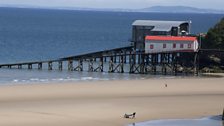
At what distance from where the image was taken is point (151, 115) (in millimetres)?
30203

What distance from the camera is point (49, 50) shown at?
9275 centimetres

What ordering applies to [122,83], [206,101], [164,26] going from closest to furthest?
[206,101] < [122,83] < [164,26]

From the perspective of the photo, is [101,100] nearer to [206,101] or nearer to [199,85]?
[206,101]

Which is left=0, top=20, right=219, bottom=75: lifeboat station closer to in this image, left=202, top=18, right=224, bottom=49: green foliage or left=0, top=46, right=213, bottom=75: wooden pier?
left=0, top=46, right=213, bottom=75: wooden pier

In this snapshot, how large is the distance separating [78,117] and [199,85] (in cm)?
1858

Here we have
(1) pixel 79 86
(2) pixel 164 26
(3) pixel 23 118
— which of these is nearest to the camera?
(3) pixel 23 118

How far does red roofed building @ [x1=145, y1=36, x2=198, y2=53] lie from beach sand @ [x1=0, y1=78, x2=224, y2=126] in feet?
56.9

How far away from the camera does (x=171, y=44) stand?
65.0 metres

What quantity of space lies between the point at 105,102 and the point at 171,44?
31308mm

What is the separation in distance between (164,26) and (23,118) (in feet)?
157

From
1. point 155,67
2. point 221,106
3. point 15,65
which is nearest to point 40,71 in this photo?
point 15,65

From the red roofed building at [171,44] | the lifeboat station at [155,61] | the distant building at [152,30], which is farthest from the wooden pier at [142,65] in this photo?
the distant building at [152,30]

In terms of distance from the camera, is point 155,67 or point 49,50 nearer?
point 155,67

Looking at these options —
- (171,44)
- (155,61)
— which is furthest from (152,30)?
(155,61)
